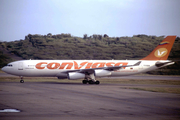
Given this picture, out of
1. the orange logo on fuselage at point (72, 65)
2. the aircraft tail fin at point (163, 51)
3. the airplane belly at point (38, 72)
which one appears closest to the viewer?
the airplane belly at point (38, 72)

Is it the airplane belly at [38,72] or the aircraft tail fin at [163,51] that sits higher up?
the aircraft tail fin at [163,51]

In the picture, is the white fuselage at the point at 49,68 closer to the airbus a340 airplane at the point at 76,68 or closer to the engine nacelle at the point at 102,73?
the airbus a340 airplane at the point at 76,68

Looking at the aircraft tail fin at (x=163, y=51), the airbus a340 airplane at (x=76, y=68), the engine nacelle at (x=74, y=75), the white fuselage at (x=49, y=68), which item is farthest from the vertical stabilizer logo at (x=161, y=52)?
the engine nacelle at (x=74, y=75)

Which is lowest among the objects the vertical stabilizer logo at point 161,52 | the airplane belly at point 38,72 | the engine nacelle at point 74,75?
the engine nacelle at point 74,75

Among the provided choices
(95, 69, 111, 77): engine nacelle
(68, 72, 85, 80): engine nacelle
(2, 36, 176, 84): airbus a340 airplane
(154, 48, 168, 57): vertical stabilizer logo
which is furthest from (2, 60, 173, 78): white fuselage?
(154, 48, 168, 57): vertical stabilizer logo

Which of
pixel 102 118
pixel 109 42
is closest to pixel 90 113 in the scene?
pixel 102 118

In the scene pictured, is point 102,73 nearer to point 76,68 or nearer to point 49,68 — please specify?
point 76,68

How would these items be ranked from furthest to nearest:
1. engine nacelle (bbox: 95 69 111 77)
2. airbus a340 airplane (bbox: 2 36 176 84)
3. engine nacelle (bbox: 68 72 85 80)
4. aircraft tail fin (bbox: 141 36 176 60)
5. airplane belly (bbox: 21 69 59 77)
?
aircraft tail fin (bbox: 141 36 176 60) < airplane belly (bbox: 21 69 59 77) < airbus a340 airplane (bbox: 2 36 176 84) < engine nacelle (bbox: 95 69 111 77) < engine nacelle (bbox: 68 72 85 80)

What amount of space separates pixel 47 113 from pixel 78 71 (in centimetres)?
2132

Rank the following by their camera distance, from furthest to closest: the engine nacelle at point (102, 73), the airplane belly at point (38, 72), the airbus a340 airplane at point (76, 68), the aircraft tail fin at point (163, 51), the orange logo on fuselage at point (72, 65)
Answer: the aircraft tail fin at point (163, 51), the orange logo on fuselage at point (72, 65), the airplane belly at point (38, 72), the airbus a340 airplane at point (76, 68), the engine nacelle at point (102, 73)

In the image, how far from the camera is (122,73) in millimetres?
35969

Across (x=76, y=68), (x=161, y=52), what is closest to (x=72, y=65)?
(x=76, y=68)

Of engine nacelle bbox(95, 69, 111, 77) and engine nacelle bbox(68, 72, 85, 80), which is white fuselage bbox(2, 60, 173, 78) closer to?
engine nacelle bbox(95, 69, 111, 77)

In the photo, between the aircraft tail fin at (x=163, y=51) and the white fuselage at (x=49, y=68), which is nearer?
the white fuselage at (x=49, y=68)
